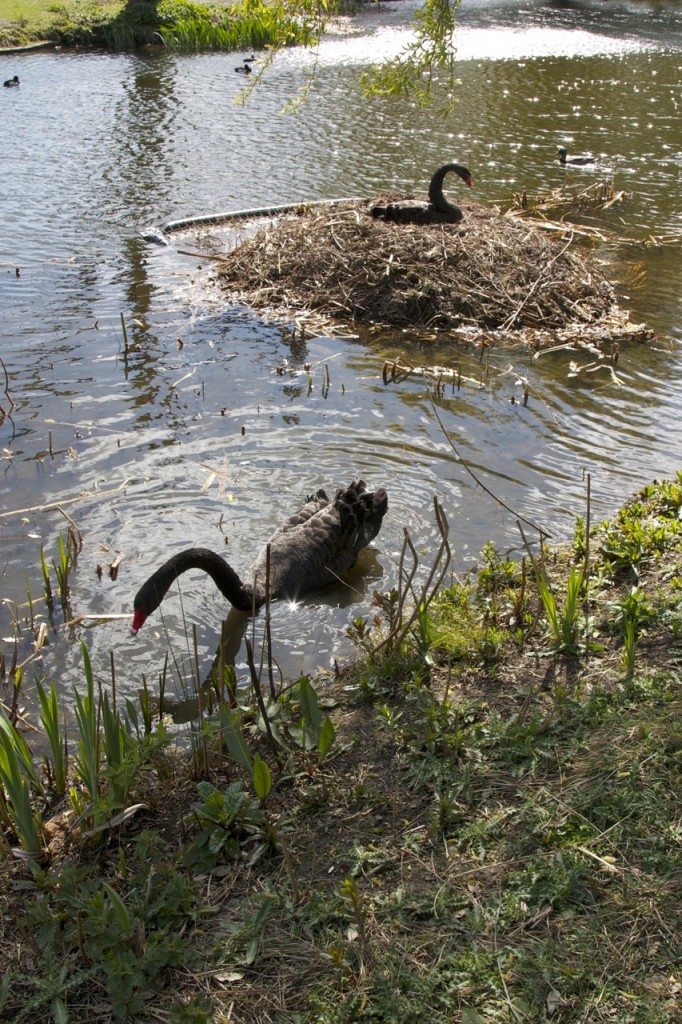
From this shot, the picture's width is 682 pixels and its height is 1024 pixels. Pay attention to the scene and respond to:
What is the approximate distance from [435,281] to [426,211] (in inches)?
69.5

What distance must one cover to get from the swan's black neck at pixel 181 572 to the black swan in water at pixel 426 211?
6.81m

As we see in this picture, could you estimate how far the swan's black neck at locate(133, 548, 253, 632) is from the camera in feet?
15.0

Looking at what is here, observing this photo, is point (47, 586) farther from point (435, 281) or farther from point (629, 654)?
point (435, 281)

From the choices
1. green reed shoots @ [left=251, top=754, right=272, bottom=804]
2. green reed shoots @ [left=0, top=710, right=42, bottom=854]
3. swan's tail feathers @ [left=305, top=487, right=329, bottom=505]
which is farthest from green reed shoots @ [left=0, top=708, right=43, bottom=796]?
swan's tail feathers @ [left=305, top=487, right=329, bottom=505]

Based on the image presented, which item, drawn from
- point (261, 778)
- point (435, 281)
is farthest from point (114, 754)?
point (435, 281)

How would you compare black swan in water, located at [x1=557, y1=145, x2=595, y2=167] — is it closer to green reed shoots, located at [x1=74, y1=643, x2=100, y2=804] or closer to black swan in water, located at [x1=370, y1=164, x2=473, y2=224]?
black swan in water, located at [x1=370, y1=164, x2=473, y2=224]

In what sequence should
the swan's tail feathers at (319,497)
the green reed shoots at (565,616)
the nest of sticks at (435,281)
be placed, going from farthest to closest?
1. the nest of sticks at (435,281)
2. the swan's tail feathers at (319,497)
3. the green reed shoots at (565,616)

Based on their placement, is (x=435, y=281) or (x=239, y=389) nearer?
(x=239, y=389)

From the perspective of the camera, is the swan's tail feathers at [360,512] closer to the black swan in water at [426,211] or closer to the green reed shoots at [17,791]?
the green reed shoots at [17,791]

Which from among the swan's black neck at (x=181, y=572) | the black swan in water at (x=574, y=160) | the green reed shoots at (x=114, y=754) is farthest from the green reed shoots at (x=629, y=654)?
the black swan in water at (x=574, y=160)

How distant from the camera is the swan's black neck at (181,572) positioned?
15.0 feet

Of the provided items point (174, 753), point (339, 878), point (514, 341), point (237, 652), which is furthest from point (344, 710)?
point (514, 341)

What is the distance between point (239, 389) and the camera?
8.13 meters

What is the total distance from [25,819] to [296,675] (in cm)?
184
